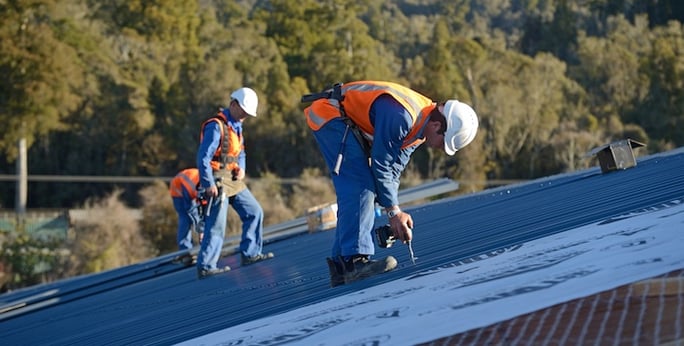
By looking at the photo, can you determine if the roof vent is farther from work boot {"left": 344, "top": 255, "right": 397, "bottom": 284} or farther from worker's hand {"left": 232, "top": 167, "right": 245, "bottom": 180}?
work boot {"left": 344, "top": 255, "right": 397, "bottom": 284}

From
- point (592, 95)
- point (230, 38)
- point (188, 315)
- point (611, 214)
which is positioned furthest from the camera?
point (230, 38)

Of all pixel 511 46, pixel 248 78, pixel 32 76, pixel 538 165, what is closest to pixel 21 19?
pixel 32 76

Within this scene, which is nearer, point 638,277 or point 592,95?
point 638,277

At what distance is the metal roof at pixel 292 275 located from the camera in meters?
6.23

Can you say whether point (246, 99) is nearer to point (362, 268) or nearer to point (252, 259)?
point (252, 259)

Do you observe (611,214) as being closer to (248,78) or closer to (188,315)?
(188,315)

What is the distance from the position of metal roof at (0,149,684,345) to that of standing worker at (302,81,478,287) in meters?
0.22

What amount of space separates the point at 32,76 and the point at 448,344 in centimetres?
3419

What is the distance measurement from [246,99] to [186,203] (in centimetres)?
508

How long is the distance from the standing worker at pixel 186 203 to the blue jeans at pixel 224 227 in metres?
4.11

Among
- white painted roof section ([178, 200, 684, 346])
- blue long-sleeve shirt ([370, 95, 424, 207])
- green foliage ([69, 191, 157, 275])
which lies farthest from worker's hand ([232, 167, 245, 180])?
green foliage ([69, 191, 157, 275])

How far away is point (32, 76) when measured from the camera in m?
36.0

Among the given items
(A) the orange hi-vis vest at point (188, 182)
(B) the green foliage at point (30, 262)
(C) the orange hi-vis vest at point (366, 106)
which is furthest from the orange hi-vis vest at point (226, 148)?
(B) the green foliage at point (30, 262)

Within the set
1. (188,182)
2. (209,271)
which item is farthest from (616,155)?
(188,182)
